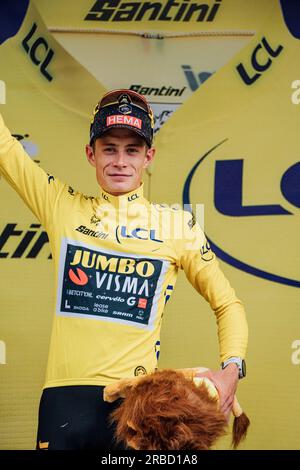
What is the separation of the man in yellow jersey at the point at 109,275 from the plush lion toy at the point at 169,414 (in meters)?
0.15

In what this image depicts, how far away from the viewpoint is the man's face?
276 cm

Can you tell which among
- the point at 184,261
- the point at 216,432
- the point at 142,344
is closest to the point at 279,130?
the point at 184,261

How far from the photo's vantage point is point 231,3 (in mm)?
3785

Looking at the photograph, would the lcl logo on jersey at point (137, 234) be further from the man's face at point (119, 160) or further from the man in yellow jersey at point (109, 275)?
the man's face at point (119, 160)

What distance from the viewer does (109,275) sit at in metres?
2.66

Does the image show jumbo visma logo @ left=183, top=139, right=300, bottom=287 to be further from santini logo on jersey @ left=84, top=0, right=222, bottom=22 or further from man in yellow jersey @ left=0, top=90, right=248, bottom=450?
man in yellow jersey @ left=0, top=90, right=248, bottom=450

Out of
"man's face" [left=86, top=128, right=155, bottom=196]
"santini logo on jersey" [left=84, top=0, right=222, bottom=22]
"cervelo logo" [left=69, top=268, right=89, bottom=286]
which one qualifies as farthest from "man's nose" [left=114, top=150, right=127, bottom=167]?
"santini logo on jersey" [left=84, top=0, right=222, bottom=22]

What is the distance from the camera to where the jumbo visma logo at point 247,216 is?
366 centimetres

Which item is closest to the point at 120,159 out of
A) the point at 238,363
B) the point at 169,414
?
the point at 238,363

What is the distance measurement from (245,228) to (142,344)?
1.20 meters

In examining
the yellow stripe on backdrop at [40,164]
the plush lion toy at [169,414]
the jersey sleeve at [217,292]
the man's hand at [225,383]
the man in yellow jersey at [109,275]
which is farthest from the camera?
the yellow stripe on backdrop at [40,164]

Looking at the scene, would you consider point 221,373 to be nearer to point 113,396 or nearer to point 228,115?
point 113,396

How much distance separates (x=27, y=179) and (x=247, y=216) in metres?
1.24

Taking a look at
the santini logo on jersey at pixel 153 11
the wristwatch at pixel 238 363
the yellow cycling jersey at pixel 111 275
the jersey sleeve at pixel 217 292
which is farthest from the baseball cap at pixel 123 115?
the santini logo on jersey at pixel 153 11
